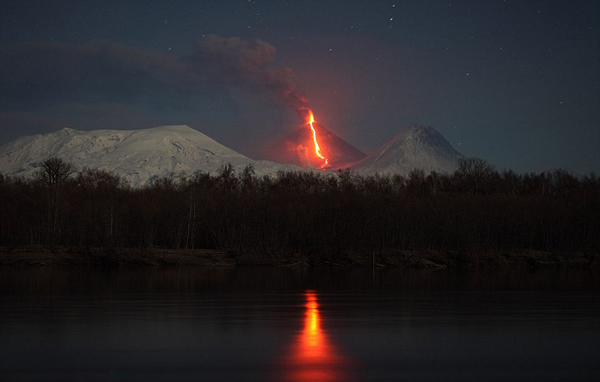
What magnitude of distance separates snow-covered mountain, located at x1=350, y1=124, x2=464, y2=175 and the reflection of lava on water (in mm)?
158640

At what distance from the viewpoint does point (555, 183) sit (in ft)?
376

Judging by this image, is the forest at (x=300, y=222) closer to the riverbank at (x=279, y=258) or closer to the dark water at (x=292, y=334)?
the riverbank at (x=279, y=258)

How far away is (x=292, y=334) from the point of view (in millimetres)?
18828

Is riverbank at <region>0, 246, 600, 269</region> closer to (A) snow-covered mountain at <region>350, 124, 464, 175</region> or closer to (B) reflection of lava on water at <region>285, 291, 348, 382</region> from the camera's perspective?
(B) reflection of lava on water at <region>285, 291, 348, 382</region>

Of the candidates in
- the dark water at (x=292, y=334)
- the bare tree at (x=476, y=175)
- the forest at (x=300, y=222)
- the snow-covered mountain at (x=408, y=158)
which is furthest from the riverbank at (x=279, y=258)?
the snow-covered mountain at (x=408, y=158)

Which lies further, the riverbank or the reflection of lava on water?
the riverbank

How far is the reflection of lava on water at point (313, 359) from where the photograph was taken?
13.7 metres

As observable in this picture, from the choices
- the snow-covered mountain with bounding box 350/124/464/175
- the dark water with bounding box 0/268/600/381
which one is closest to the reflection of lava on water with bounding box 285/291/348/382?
the dark water with bounding box 0/268/600/381

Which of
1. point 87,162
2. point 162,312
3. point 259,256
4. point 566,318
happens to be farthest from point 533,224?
point 87,162

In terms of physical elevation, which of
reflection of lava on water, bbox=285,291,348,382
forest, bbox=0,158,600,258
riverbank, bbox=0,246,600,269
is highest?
forest, bbox=0,158,600,258

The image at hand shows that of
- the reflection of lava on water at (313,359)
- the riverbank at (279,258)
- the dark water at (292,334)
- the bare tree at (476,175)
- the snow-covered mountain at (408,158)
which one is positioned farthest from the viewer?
the snow-covered mountain at (408,158)

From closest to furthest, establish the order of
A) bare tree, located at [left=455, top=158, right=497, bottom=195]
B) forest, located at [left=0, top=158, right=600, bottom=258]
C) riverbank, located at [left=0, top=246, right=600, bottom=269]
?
1. riverbank, located at [left=0, top=246, right=600, bottom=269]
2. forest, located at [left=0, top=158, right=600, bottom=258]
3. bare tree, located at [left=455, top=158, right=497, bottom=195]

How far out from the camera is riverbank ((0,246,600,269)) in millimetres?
55594

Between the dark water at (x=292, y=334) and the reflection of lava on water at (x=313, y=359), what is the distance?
3cm
